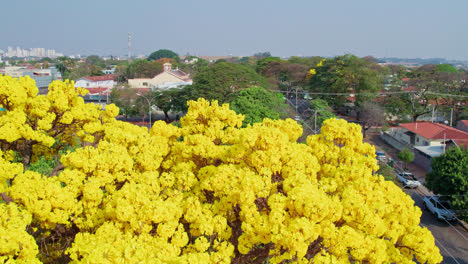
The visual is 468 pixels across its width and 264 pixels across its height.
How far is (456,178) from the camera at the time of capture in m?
15.8

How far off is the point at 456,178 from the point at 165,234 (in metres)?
14.3

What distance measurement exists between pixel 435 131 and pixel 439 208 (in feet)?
37.7

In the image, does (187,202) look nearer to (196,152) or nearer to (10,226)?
(196,152)

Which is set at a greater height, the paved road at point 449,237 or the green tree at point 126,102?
the green tree at point 126,102

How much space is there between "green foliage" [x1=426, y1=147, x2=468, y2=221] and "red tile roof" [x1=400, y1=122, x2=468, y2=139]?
8525 millimetres

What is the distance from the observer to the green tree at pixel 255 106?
23.1 m

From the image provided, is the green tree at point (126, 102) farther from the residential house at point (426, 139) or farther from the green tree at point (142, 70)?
the green tree at point (142, 70)

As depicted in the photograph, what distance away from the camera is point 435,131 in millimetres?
26703

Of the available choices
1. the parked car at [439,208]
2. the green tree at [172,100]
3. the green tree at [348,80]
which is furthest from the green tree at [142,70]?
the parked car at [439,208]

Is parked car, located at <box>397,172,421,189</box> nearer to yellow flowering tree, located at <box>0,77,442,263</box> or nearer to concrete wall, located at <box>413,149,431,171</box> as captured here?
concrete wall, located at <box>413,149,431,171</box>

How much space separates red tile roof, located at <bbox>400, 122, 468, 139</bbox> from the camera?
25.2 m

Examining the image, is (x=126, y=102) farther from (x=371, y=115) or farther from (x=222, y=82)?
(x=371, y=115)

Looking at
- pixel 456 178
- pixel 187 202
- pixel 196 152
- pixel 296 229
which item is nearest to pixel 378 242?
pixel 296 229

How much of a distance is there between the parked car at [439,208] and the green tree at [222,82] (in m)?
18.3
